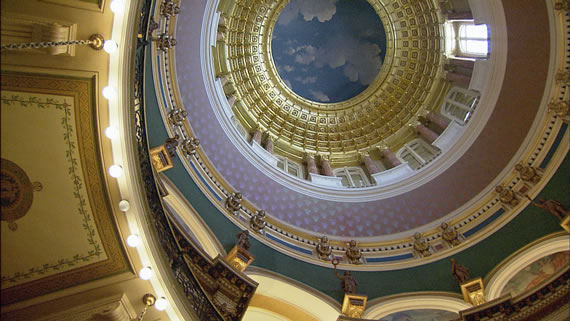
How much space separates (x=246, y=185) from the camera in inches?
545

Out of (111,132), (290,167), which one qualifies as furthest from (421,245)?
(111,132)

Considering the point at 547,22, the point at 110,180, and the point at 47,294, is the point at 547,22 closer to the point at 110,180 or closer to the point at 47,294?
the point at 110,180

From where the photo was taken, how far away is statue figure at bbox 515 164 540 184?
12070mm

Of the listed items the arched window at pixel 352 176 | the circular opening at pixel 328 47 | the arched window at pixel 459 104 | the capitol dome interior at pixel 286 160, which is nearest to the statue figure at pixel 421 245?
the capitol dome interior at pixel 286 160

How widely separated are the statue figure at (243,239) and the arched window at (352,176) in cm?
709

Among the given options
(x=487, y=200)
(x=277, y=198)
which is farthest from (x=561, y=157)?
(x=277, y=198)

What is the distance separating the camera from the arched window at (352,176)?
17.5 metres

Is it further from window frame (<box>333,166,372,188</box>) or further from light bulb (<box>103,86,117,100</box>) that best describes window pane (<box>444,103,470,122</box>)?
light bulb (<box>103,86,117,100</box>)

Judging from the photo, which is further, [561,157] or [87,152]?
[561,157]

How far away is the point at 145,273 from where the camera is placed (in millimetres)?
6473

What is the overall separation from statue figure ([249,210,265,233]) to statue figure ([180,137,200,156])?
2995 mm

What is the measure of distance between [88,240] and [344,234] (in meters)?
9.61

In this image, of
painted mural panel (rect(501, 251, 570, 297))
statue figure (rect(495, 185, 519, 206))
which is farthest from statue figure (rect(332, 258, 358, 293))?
statue figure (rect(495, 185, 519, 206))

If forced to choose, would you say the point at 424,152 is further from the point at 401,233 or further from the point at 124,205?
the point at 124,205
